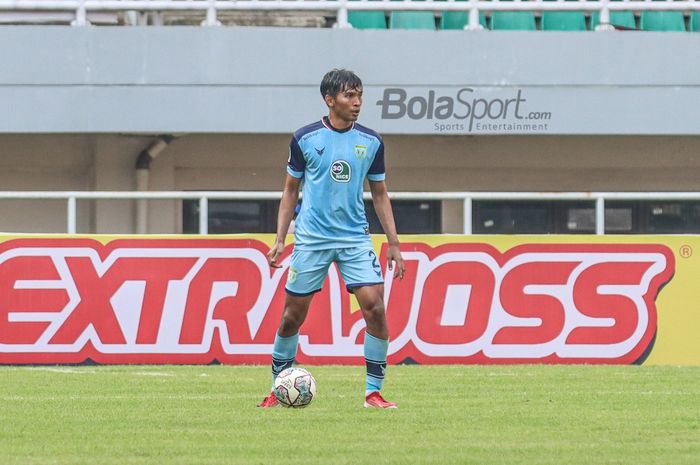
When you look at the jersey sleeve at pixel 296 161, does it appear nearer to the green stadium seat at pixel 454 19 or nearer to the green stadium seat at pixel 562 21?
the green stadium seat at pixel 454 19

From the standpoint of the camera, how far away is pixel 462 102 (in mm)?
18609

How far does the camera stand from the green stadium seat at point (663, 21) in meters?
19.5

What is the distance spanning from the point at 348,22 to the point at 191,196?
6.23m

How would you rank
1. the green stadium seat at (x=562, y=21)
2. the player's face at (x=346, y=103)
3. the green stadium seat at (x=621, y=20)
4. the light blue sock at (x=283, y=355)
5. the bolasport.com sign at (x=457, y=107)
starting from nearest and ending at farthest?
1. the player's face at (x=346, y=103)
2. the light blue sock at (x=283, y=355)
3. the bolasport.com sign at (x=457, y=107)
4. the green stadium seat at (x=562, y=21)
5. the green stadium seat at (x=621, y=20)

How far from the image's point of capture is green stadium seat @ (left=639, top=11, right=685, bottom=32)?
766 inches

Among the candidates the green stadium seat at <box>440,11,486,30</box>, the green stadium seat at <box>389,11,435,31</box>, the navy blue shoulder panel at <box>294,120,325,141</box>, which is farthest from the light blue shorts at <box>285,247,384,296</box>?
the green stadium seat at <box>440,11,486,30</box>

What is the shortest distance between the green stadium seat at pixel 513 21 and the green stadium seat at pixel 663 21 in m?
1.48

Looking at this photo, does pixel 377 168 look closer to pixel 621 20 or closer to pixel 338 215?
pixel 338 215

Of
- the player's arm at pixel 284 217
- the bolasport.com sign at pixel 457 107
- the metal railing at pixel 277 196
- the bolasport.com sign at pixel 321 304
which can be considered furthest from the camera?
the bolasport.com sign at pixel 457 107

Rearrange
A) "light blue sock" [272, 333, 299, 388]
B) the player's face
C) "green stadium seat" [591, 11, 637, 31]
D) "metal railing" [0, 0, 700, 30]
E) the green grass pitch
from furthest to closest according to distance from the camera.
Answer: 1. "green stadium seat" [591, 11, 637, 31]
2. "metal railing" [0, 0, 700, 30]
3. "light blue sock" [272, 333, 299, 388]
4. the player's face
5. the green grass pitch

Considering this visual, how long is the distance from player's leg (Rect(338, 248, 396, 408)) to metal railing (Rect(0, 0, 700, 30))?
32.4 feet

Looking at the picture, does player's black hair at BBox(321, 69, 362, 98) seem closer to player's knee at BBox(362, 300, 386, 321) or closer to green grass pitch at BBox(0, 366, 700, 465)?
player's knee at BBox(362, 300, 386, 321)

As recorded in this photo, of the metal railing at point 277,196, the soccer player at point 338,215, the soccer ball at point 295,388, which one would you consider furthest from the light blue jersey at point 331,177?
the metal railing at point 277,196

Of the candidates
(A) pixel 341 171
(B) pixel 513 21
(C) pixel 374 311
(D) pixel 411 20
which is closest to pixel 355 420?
(C) pixel 374 311
